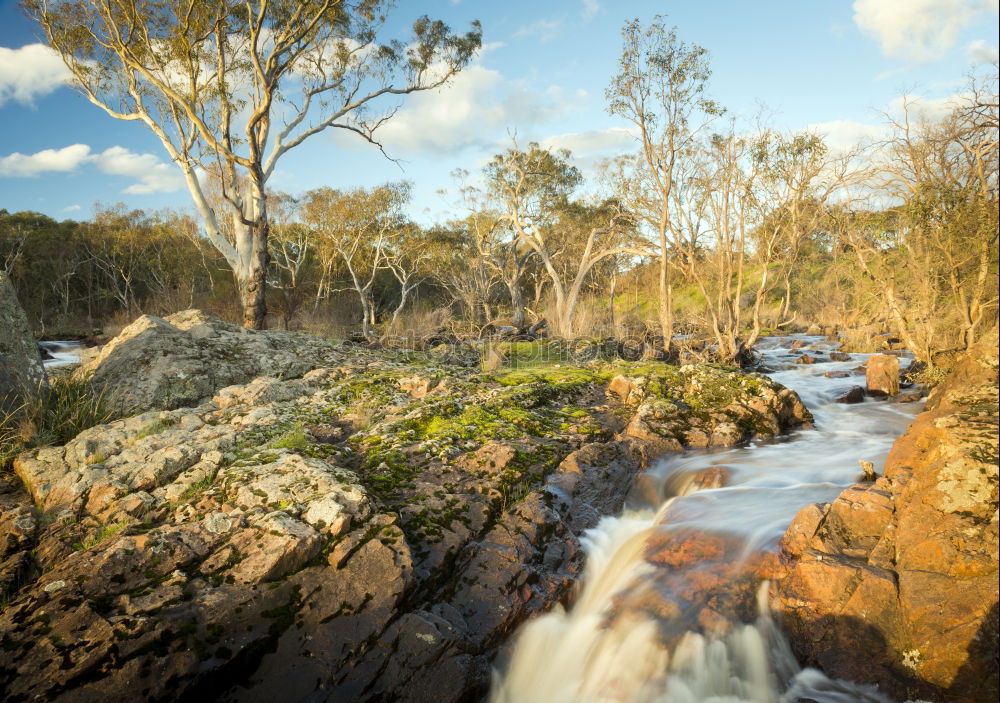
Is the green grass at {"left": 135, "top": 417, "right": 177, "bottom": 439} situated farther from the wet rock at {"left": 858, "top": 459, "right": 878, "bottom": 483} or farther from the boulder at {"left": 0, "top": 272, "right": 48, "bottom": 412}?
the wet rock at {"left": 858, "top": 459, "right": 878, "bottom": 483}

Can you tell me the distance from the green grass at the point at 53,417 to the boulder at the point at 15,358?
115 millimetres

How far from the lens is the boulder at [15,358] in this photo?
17.4 ft

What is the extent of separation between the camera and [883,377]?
10.6m

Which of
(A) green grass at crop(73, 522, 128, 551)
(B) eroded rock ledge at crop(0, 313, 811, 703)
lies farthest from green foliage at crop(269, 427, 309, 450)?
(A) green grass at crop(73, 522, 128, 551)

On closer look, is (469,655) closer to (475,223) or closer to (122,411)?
(122,411)

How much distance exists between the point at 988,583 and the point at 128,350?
28.9 ft

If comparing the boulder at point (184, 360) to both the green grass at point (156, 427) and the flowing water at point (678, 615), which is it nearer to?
the green grass at point (156, 427)

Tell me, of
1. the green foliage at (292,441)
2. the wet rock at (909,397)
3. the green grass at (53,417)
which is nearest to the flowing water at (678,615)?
the green foliage at (292,441)

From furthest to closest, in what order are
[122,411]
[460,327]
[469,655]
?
[460,327]
[122,411]
[469,655]

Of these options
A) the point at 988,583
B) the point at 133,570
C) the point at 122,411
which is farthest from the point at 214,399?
the point at 988,583

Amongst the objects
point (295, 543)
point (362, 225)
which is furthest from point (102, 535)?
point (362, 225)

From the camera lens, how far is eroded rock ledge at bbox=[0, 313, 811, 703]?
2.67m

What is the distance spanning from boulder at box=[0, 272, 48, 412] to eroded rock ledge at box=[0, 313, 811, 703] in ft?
3.24

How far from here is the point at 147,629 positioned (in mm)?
2652
